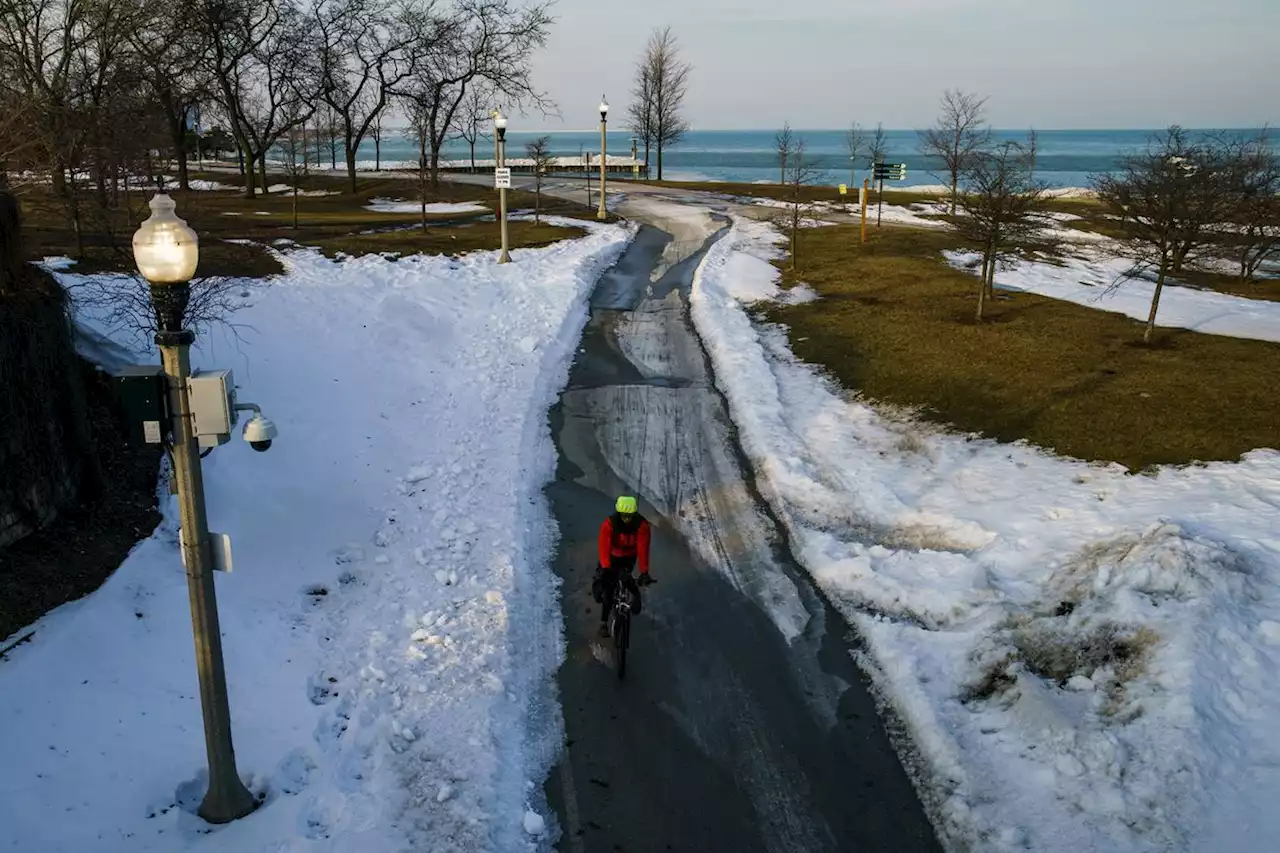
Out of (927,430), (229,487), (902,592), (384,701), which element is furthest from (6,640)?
(927,430)

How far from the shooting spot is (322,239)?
2427 centimetres

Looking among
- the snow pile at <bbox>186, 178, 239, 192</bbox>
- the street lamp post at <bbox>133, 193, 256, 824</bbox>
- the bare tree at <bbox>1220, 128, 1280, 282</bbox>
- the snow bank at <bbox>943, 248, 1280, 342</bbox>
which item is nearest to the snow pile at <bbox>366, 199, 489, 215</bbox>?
the snow pile at <bbox>186, 178, 239, 192</bbox>

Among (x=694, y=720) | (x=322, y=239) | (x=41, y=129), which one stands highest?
→ (x=41, y=129)

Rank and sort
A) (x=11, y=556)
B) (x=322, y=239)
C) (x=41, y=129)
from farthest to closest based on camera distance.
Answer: (x=322, y=239), (x=41, y=129), (x=11, y=556)

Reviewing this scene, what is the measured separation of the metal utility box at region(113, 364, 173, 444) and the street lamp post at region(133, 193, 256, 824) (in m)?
0.10

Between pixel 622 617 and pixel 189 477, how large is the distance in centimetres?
387

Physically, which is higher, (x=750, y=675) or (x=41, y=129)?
(x=41, y=129)

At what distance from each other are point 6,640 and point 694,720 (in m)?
5.42

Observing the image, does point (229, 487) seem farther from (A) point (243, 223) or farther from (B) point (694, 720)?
(A) point (243, 223)

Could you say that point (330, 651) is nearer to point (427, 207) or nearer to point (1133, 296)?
point (1133, 296)

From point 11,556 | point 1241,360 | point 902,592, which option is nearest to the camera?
point 11,556

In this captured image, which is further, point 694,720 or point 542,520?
point 542,520

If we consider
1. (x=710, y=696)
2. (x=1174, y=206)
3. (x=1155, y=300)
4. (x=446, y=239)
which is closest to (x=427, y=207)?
(x=446, y=239)

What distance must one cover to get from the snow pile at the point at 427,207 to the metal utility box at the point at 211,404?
3202cm
